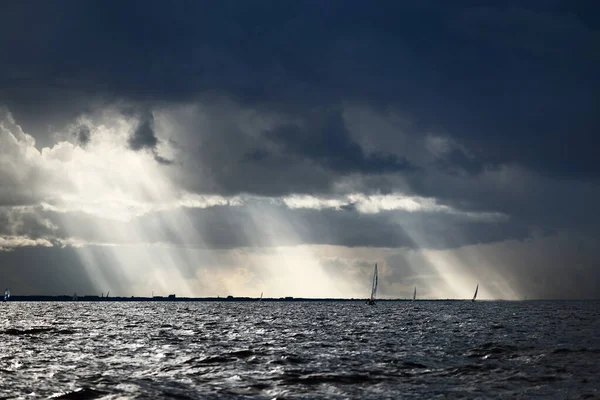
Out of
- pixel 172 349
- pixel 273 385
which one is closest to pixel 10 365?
pixel 172 349

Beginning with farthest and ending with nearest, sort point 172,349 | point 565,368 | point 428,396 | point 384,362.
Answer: point 172,349 < point 384,362 < point 565,368 < point 428,396

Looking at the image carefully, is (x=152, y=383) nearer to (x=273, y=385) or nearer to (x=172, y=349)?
(x=273, y=385)

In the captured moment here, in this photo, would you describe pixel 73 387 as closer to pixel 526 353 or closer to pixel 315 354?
pixel 315 354

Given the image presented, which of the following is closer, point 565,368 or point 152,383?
point 152,383

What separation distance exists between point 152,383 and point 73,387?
4322 millimetres

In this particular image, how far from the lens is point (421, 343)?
206 feet

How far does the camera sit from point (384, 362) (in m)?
45.3

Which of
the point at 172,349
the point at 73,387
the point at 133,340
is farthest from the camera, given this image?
the point at 133,340

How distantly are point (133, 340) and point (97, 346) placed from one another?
333 inches

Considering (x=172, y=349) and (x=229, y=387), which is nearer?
(x=229, y=387)

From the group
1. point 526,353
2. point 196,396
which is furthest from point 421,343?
point 196,396

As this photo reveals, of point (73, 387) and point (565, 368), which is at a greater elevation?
point (565, 368)

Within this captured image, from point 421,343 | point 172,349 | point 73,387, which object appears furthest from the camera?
point 421,343

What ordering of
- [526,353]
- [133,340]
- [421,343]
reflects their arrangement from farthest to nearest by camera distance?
1. [133,340]
2. [421,343]
3. [526,353]
